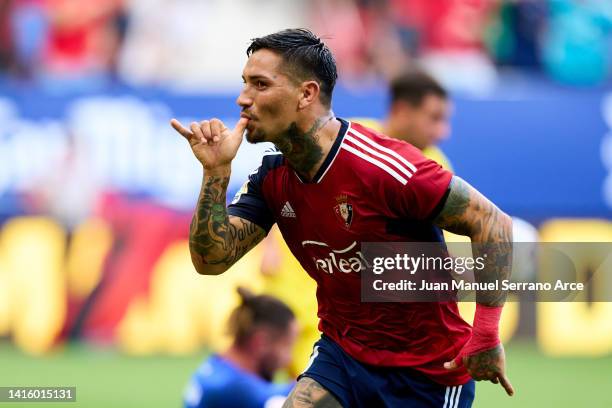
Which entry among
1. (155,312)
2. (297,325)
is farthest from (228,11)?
(297,325)

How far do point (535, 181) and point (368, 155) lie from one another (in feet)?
26.1

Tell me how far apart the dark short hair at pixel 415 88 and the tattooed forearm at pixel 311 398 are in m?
3.07

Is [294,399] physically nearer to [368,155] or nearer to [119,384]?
[368,155]

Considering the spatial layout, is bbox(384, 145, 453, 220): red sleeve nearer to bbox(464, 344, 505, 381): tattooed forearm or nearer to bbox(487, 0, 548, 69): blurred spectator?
bbox(464, 344, 505, 381): tattooed forearm

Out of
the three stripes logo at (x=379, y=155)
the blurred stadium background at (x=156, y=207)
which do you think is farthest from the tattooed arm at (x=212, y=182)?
the blurred stadium background at (x=156, y=207)

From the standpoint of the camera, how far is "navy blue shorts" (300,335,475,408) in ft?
18.0

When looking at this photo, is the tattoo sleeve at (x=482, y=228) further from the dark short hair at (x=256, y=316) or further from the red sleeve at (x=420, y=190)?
the dark short hair at (x=256, y=316)

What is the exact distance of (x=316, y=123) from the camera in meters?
5.56

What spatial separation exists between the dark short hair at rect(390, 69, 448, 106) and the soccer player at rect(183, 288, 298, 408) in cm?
182

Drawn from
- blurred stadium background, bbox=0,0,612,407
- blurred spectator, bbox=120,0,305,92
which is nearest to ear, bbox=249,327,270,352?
blurred stadium background, bbox=0,0,612,407

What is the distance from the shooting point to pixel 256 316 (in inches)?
276

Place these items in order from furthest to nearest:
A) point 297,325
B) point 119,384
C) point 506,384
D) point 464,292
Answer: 1. point 119,384
2. point 297,325
3. point 464,292
4. point 506,384

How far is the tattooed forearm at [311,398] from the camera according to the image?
5426mm

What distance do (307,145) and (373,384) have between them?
1.11m
